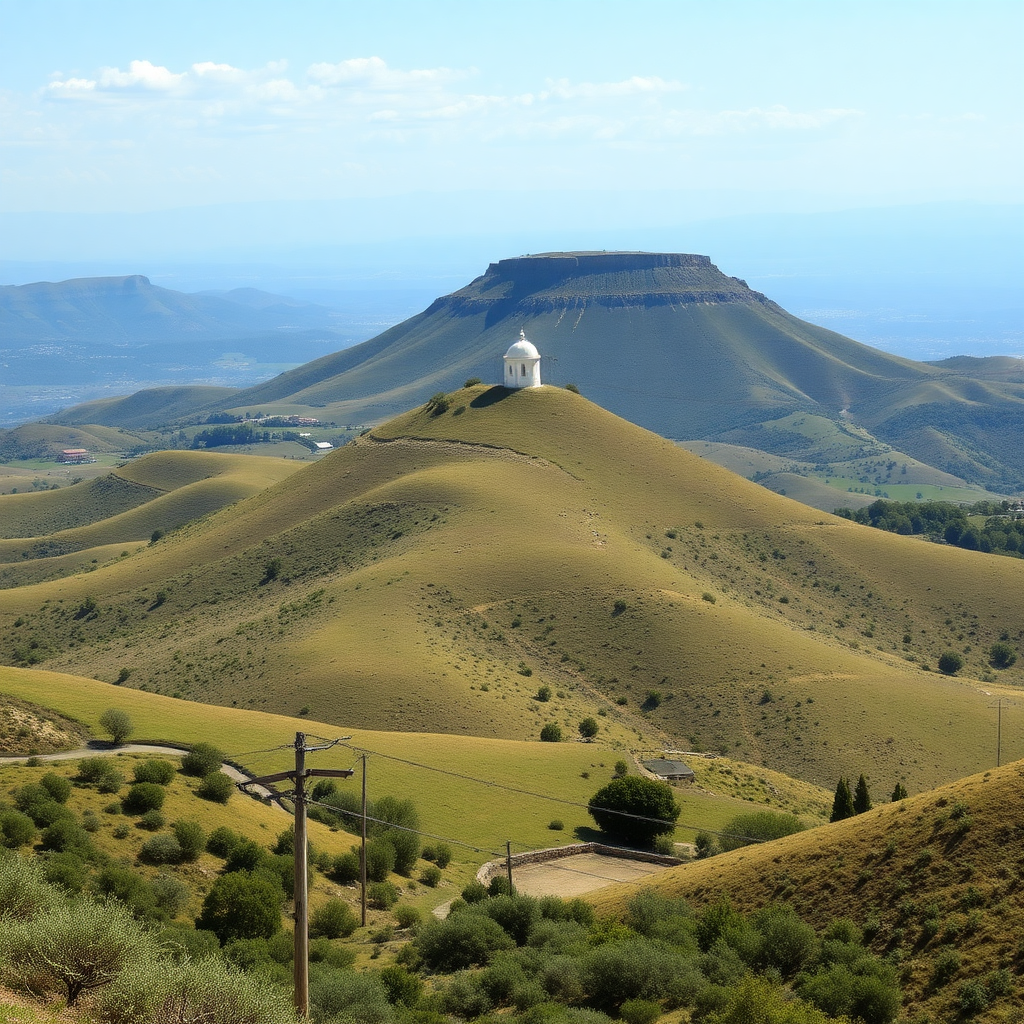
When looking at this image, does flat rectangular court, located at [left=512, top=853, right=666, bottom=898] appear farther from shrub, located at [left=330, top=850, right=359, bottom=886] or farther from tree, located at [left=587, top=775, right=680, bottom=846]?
shrub, located at [left=330, top=850, right=359, bottom=886]

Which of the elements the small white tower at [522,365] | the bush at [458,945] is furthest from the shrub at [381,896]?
the small white tower at [522,365]

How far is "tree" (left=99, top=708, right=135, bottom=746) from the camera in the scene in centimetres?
4647

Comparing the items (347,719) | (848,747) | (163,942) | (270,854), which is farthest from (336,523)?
(163,942)

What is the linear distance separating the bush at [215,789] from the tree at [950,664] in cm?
5884

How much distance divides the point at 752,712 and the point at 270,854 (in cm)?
3830

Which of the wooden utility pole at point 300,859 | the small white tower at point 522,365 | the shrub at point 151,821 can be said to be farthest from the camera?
the small white tower at point 522,365

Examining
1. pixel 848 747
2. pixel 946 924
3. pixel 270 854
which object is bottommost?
pixel 848 747

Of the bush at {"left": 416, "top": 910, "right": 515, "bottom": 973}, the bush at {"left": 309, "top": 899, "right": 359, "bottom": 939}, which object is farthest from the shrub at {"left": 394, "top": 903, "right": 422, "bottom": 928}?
the bush at {"left": 416, "top": 910, "right": 515, "bottom": 973}

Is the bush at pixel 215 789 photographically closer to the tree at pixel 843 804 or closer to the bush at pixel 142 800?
the bush at pixel 142 800

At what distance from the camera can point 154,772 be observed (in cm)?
4028

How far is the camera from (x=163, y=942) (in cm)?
2795

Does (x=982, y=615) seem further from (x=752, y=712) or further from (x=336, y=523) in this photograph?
(x=336, y=523)

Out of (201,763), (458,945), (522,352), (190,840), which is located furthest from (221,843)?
(522,352)

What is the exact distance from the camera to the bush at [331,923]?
116 ft
